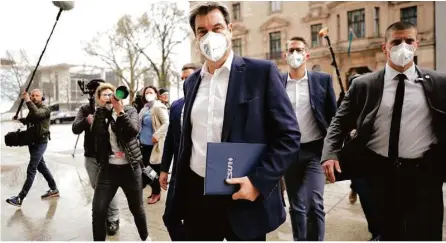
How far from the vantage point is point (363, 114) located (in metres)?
2.71

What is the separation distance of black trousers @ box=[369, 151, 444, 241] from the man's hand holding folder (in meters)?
1.23

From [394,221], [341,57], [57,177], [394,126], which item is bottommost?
[57,177]

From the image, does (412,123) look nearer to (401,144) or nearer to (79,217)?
(401,144)

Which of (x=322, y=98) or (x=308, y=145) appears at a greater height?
(x=322, y=98)

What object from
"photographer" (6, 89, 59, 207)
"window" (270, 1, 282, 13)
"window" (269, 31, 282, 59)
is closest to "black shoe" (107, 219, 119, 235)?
"photographer" (6, 89, 59, 207)

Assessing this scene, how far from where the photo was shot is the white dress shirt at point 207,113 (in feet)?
6.49

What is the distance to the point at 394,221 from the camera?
8.57ft

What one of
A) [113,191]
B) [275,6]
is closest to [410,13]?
[275,6]

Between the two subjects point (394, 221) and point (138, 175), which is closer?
point (394, 221)

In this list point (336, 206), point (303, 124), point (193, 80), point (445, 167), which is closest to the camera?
point (193, 80)

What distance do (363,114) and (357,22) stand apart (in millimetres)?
27366

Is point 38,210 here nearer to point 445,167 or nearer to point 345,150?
point 345,150

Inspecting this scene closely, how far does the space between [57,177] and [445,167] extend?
7.56 meters

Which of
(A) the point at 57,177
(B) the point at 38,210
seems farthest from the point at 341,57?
(B) the point at 38,210
